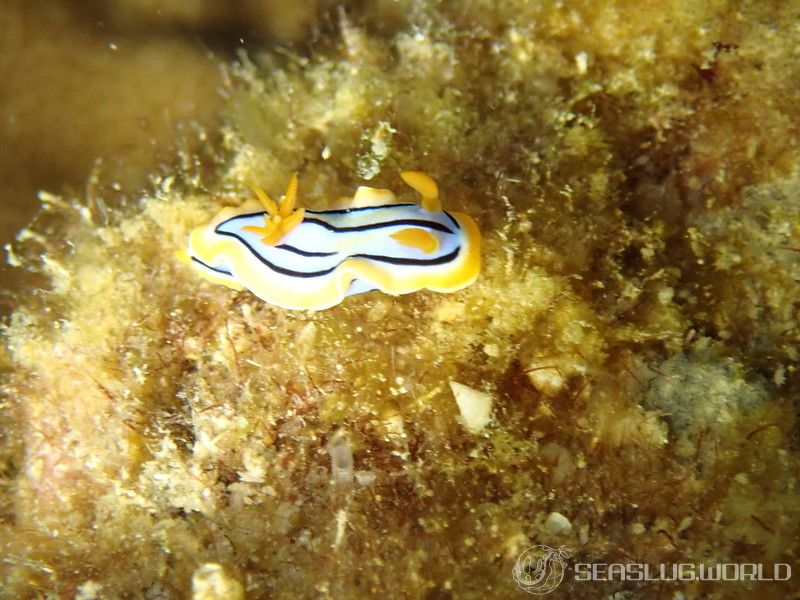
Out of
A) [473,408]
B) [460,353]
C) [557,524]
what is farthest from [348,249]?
[557,524]

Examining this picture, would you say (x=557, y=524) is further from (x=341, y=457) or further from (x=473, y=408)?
(x=341, y=457)

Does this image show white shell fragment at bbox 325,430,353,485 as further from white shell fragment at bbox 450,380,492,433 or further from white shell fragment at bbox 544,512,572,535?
white shell fragment at bbox 544,512,572,535

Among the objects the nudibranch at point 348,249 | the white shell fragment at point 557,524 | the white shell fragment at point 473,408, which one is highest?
the nudibranch at point 348,249

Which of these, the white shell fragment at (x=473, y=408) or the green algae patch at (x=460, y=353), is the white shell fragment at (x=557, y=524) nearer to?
the green algae patch at (x=460, y=353)

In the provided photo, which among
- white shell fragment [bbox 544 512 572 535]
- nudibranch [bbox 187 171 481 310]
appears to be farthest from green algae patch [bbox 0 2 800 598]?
nudibranch [bbox 187 171 481 310]

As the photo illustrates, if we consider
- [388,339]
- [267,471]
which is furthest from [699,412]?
[267,471]

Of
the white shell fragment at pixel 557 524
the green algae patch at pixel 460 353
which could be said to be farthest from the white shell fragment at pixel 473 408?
the white shell fragment at pixel 557 524

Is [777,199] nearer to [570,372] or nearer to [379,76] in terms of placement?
[570,372]
